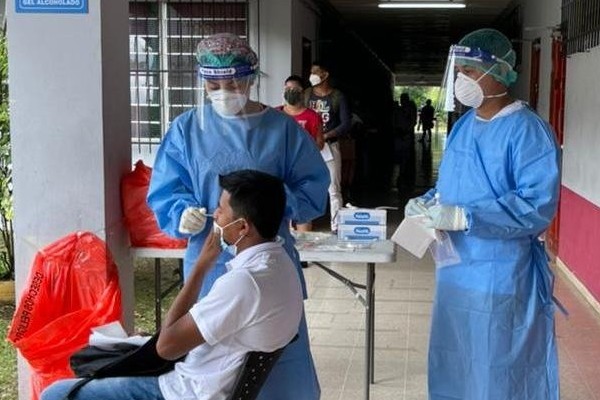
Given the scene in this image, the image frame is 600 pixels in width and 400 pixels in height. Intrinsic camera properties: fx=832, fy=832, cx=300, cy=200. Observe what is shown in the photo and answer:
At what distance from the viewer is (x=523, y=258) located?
8.52 ft

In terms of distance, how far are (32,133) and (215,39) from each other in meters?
0.94

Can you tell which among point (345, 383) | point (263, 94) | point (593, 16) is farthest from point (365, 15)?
point (345, 383)

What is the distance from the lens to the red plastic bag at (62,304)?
2.90 meters

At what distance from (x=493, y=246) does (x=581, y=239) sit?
3.10 metres

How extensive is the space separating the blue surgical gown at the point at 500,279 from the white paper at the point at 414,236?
0.10 m

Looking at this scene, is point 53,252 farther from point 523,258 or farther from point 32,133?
point 523,258

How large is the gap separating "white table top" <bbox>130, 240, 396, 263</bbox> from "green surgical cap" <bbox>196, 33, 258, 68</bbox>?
0.96 metres

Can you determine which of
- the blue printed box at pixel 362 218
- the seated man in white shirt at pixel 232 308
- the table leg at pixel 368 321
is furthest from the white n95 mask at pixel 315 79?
the seated man in white shirt at pixel 232 308

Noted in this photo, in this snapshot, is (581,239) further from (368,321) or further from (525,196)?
(525,196)

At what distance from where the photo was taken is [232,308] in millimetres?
1980

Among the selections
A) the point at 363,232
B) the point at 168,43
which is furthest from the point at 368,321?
the point at 168,43

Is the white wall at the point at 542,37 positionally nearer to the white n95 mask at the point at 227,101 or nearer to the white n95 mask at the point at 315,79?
the white n95 mask at the point at 315,79

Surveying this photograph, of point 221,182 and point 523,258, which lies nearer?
point 221,182

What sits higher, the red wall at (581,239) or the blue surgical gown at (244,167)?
Result: the blue surgical gown at (244,167)
